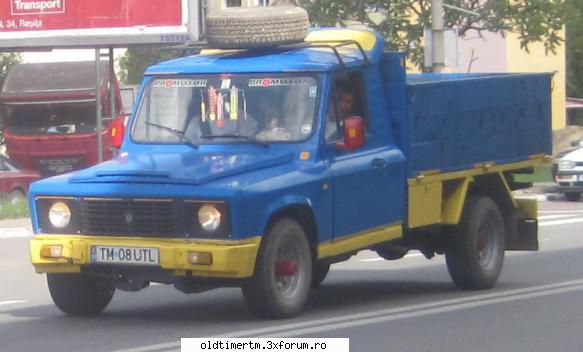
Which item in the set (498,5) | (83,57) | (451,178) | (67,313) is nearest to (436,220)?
(451,178)

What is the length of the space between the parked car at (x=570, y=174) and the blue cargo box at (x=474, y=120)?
50.2 ft

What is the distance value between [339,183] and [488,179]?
111 inches

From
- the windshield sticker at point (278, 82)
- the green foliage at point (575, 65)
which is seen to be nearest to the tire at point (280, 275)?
the windshield sticker at point (278, 82)

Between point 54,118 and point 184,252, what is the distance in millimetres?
23966

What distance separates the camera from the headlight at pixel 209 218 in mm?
10461

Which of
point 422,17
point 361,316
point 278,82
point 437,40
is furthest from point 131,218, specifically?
point 422,17

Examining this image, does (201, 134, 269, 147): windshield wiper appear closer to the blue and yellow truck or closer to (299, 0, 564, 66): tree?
the blue and yellow truck

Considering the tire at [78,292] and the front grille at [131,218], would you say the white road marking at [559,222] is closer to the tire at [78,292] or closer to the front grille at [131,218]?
the tire at [78,292]

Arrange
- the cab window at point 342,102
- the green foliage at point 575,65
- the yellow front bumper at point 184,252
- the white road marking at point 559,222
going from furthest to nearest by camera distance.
Answer: the green foliage at point 575,65, the white road marking at point 559,222, the cab window at point 342,102, the yellow front bumper at point 184,252

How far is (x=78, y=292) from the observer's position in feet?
37.7

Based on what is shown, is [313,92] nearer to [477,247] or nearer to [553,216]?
[477,247]

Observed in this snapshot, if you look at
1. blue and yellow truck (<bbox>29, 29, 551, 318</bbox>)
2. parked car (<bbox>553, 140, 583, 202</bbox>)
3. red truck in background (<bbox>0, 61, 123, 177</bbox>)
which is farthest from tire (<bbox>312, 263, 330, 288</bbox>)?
red truck in background (<bbox>0, 61, 123, 177</bbox>)

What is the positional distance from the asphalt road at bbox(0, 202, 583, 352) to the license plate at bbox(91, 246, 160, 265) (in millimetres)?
538

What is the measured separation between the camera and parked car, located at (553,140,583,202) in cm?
2973
